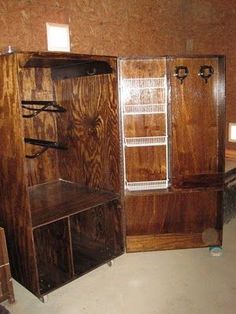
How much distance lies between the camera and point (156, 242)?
9.16 feet

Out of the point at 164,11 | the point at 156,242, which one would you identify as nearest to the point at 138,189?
the point at 156,242

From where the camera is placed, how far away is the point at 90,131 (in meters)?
2.68

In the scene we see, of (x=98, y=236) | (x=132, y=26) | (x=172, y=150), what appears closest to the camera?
(x=172, y=150)

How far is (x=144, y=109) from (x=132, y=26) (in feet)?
3.85

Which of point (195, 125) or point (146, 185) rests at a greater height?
point (195, 125)

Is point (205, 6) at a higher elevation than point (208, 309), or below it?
higher

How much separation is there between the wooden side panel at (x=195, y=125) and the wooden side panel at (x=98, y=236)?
2.04 ft

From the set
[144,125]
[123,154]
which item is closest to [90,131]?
[123,154]

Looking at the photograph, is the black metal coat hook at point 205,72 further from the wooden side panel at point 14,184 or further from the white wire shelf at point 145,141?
the wooden side panel at point 14,184

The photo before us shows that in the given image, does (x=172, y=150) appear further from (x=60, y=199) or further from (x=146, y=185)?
(x=60, y=199)

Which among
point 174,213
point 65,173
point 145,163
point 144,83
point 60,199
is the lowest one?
point 174,213

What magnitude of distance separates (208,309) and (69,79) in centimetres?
206

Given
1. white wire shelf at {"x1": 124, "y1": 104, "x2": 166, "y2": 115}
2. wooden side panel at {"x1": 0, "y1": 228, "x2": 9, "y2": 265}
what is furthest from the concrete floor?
white wire shelf at {"x1": 124, "y1": 104, "x2": 166, "y2": 115}

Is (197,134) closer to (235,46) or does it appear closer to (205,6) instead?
(235,46)
